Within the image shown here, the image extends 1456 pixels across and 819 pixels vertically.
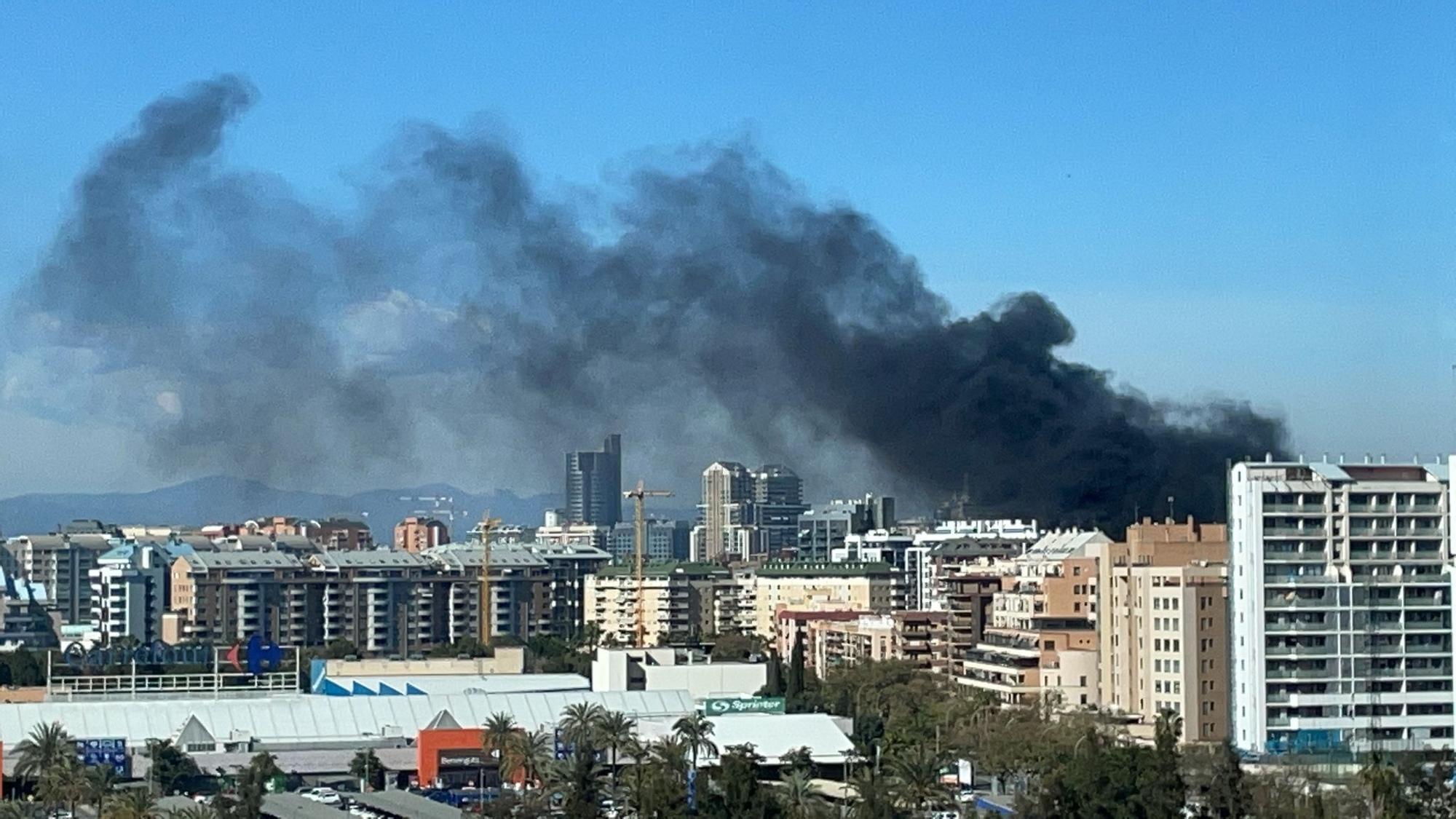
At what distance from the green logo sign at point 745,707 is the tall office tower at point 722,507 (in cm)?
8427

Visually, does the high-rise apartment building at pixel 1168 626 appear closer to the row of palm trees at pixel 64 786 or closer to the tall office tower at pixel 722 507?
the row of palm trees at pixel 64 786

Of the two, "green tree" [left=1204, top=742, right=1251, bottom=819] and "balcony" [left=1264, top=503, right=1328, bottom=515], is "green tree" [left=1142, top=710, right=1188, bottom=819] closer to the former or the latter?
"green tree" [left=1204, top=742, right=1251, bottom=819]

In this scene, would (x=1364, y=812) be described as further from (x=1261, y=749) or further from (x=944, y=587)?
(x=944, y=587)

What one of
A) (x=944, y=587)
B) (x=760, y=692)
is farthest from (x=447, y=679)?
(x=944, y=587)

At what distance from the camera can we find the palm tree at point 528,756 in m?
35.1

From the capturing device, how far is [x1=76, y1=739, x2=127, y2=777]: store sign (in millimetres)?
36666

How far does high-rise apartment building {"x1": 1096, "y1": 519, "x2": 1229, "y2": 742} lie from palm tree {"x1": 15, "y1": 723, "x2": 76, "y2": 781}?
1573 centimetres

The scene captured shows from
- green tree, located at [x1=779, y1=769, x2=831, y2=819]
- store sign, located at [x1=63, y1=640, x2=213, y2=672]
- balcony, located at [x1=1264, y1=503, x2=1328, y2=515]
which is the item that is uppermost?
balcony, located at [x1=1264, y1=503, x2=1328, y2=515]

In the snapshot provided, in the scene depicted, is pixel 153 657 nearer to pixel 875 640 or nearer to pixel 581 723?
pixel 875 640

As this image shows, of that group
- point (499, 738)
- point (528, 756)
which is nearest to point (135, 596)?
point (499, 738)

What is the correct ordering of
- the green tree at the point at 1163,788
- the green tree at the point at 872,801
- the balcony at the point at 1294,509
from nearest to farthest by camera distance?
the green tree at the point at 872,801, the green tree at the point at 1163,788, the balcony at the point at 1294,509

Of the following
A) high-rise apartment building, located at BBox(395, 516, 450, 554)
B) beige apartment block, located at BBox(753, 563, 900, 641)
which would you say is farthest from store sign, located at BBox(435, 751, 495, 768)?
high-rise apartment building, located at BBox(395, 516, 450, 554)

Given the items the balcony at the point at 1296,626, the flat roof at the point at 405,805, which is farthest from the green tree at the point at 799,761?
the balcony at the point at 1296,626

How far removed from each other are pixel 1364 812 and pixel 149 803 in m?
13.4
